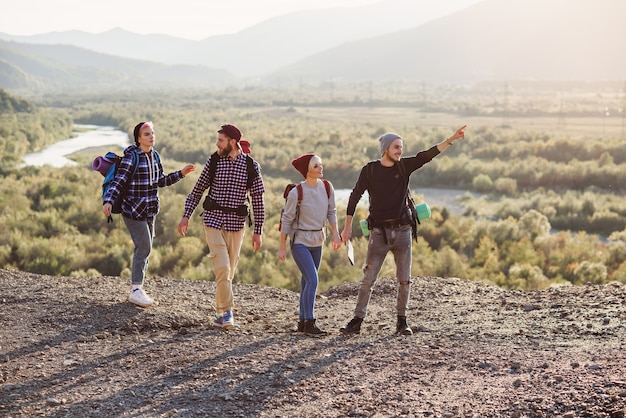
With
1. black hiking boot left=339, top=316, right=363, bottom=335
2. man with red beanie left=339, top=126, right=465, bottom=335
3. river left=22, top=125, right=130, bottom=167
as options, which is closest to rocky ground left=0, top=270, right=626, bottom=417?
black hiking boot left=339, top=316, right=363, bottom=335

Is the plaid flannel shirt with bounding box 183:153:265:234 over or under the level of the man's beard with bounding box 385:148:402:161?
under

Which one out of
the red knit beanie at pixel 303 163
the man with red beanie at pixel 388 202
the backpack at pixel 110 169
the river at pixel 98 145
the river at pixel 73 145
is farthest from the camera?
the river at pixel 73 145

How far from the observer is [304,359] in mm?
6387

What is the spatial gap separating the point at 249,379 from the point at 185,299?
11.6ft

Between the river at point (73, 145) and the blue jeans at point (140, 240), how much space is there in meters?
43.1

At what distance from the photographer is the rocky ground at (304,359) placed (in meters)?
5.38

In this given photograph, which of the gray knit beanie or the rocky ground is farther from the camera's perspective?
the gray knit beanie

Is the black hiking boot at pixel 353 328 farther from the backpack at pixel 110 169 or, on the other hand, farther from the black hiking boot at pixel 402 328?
the backpack at pixel 110 169

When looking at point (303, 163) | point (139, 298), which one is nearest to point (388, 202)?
point (303, 163)

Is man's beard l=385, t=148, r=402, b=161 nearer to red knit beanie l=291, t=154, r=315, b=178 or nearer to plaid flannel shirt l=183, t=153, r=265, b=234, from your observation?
red knit beanie l=291, t=154, r=315, b=178

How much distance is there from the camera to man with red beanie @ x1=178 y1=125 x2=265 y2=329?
729 cm

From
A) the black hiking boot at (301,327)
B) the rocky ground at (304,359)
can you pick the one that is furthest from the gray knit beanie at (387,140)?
the black hiking boot at (301,327)

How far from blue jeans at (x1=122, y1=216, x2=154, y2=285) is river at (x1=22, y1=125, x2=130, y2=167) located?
43.1m

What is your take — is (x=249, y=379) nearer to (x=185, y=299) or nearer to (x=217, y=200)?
(x=217, y=200)
